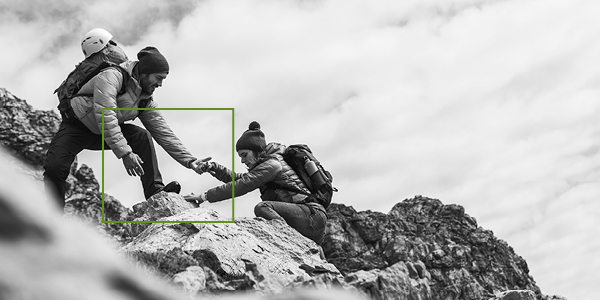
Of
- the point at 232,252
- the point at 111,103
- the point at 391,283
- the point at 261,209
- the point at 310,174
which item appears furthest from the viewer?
Answer: the point at 391,283

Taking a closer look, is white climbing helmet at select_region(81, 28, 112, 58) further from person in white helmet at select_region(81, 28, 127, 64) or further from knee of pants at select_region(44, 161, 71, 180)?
knee of pants at select_region(44, 161, 71, 180)

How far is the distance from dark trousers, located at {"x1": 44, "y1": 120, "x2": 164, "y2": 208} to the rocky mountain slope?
46 cm

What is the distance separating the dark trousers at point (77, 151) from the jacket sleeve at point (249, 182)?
0.89 metres

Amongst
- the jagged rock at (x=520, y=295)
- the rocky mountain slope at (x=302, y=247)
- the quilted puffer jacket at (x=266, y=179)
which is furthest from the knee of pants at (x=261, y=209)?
the jagged rock at (x=520, y=295)

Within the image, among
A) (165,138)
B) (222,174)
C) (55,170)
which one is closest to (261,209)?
(222,174)

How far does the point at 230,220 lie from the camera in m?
8.58

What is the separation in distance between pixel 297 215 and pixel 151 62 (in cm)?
337

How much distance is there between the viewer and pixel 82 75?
9164 mm

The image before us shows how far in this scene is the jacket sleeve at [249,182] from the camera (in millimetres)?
9828

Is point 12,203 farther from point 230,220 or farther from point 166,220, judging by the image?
point 230,220

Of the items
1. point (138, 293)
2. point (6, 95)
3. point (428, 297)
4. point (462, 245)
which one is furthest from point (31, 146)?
point (138, 293)

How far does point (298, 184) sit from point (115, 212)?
13543 mm

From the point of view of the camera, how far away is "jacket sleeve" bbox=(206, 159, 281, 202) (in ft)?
32.2

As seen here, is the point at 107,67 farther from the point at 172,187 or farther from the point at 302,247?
the point at 302,247
